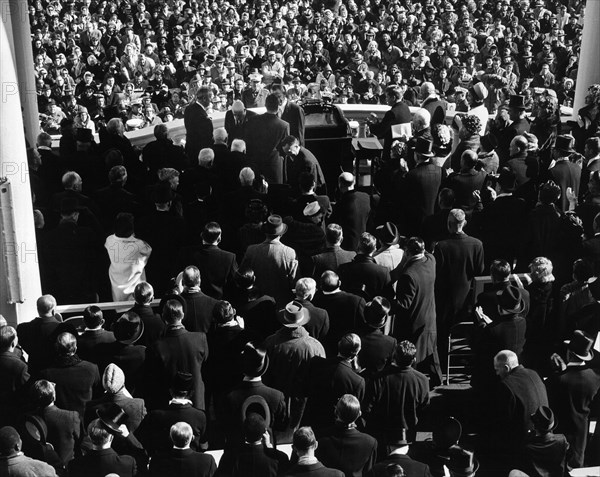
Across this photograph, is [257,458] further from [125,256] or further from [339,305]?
[125,256]

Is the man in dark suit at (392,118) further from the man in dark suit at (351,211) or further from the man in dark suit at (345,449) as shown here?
the man in dark suit at (345,449)

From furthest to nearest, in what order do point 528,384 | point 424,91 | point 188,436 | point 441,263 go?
1. point 424,91
2. point 441,263
3. point 528,384
4. point 188,436

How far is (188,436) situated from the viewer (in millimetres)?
7305

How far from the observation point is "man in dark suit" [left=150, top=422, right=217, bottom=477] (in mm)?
7297

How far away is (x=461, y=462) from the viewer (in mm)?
7320

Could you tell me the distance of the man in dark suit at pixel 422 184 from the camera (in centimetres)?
1189

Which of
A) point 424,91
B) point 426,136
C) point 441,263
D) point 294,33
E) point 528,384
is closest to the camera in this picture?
point 528,384

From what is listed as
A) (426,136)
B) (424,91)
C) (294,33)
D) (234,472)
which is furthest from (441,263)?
(294,33)

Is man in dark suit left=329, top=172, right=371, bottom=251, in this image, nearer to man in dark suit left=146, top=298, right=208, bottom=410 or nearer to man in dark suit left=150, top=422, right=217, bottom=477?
man in dark suit left=146, top=298, right=208, bottom=410

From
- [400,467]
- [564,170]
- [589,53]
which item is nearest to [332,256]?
[400,467]

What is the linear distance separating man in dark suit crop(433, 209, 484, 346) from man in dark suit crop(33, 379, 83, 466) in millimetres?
4023

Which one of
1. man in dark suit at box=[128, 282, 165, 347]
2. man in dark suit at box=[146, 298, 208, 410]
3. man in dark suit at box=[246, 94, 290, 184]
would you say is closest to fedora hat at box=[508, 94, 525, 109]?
man in dark suit at box=[246, 94, 290, 184]

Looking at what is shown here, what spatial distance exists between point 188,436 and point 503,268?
3.58 m

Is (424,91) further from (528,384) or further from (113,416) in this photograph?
(113,416)
